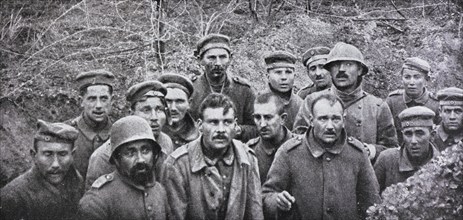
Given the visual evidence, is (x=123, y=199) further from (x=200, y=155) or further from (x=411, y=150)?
(x=411, y=150)

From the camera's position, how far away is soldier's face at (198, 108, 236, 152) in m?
4.86

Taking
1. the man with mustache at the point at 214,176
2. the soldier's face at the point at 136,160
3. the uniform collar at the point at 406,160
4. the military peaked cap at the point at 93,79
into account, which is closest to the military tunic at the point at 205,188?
the man with mustache at the point at 214,176

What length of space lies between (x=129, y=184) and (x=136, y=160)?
0.25m

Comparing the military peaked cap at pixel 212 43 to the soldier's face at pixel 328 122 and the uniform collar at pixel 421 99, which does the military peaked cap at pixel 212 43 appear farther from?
the uniform collar at pixel 421 99

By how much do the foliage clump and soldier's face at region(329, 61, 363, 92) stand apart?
182 centimetres

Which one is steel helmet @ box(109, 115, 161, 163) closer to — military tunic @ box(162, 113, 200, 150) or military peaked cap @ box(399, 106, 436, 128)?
military tunic @ box(162, 113, 200, 150)

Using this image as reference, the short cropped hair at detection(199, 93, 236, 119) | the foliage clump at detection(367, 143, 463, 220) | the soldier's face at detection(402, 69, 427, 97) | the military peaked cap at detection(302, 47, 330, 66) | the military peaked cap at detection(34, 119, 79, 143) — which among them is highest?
the military peaked cap at detection(302, 47, 330, 66)

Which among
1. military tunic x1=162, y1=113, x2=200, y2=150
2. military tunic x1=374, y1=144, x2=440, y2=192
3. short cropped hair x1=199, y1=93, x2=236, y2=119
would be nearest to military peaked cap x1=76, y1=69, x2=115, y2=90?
military tunic x1=162, y1=113, x2=200, y2=150

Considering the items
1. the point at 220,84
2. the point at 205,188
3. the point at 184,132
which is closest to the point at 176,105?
the point at 184,132

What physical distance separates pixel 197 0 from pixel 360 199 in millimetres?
5816

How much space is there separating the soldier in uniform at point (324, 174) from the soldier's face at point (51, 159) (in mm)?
1803

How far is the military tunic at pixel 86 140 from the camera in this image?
5902 mm

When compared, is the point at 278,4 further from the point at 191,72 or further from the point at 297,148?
the point at 297,148

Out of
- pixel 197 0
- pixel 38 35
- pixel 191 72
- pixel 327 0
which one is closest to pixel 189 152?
pixel 191 72
